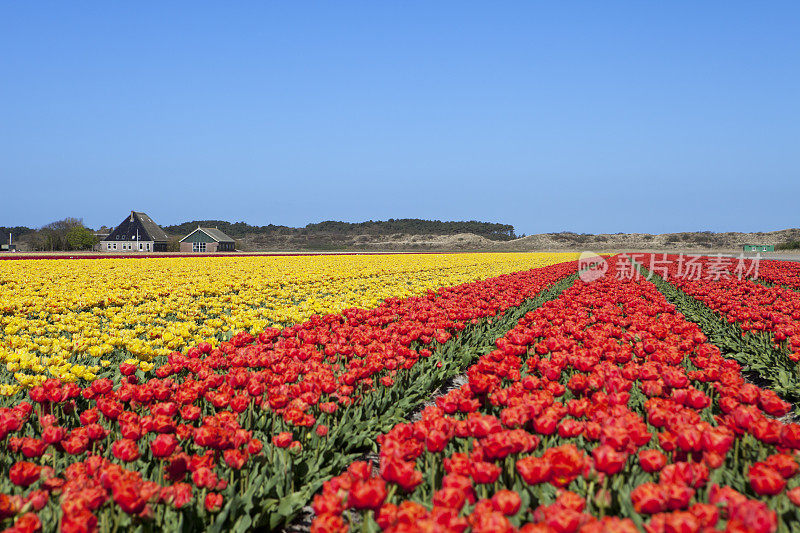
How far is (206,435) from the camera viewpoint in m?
2.57

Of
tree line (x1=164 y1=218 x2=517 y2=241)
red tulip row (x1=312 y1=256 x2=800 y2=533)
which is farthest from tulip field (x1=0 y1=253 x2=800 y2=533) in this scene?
tree line (x1=164 y1=218 x2=517 y2=241)

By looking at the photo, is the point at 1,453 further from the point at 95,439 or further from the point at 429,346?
the point at 429,346

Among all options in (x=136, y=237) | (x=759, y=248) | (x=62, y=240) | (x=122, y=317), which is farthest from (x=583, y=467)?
(x=136, y=237)

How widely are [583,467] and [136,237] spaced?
80801 mm

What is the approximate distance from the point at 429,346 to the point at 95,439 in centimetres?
383

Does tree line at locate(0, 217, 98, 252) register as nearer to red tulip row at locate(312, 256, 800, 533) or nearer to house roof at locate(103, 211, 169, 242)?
house roof at locate(103, 211, 169, 242)

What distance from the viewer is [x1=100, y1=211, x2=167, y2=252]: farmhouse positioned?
72500 millimetres

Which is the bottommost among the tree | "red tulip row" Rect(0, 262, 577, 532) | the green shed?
"red tulip row" Rect(0, 262, 577, 532)

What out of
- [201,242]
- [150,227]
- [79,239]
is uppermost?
[150,227]

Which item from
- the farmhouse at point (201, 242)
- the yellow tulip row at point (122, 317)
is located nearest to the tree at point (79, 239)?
the farmhouse at point (201, 242)

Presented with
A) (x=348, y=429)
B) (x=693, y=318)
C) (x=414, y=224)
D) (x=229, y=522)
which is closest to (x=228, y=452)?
(x=229, y=522)

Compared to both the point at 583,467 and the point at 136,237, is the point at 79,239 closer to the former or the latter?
the point at 136,237

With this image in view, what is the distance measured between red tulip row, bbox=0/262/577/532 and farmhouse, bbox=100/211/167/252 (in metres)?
75.6

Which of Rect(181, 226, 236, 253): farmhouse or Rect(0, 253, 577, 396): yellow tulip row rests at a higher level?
Rect(181, 226, 236, 253): farmhouse
